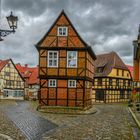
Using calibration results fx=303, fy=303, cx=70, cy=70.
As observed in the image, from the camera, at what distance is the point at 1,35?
11.2 m

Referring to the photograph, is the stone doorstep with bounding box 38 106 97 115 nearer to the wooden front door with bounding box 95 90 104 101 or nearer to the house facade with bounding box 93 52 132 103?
the house facade with bounding box 93 52 132 103

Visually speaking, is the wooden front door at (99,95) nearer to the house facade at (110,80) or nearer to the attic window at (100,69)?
the house facade at (110,80)

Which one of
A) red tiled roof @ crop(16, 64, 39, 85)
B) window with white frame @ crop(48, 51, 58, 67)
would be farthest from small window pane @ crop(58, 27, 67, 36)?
red tiled roof @ crop(16, 64, 39, 85)

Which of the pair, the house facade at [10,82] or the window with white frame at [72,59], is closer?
the window with white frame at [72,59]

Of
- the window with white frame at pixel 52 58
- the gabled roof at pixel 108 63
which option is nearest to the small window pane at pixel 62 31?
the window with white frame at pixel 52 58

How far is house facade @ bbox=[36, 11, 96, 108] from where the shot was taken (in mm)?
28703

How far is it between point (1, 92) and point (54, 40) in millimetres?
29093

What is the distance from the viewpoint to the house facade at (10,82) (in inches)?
2189

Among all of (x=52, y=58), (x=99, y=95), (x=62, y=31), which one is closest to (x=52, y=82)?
(x=52, y=58)

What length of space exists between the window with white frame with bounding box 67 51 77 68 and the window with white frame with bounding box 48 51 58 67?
1.15 m

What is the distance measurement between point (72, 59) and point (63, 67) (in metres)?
1.16

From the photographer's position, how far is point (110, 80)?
49469 millimetres

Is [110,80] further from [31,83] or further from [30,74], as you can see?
[30,74]

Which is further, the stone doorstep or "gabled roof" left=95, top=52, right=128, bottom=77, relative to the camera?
"gabled roof" left=95, top=52, right=128, bottom=77
